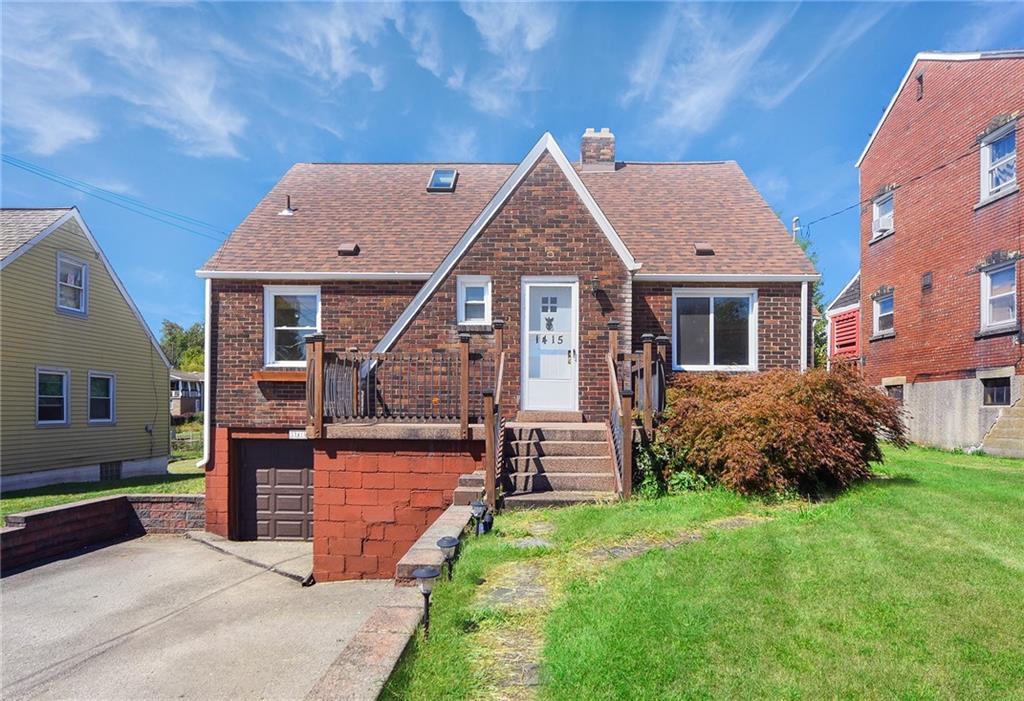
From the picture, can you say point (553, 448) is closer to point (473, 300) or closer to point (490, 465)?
point (490, 465)

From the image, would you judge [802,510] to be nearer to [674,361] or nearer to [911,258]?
[674,361]

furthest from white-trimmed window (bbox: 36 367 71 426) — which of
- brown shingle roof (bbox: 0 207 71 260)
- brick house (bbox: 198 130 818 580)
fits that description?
brick house (bbox: 198 130 818 580)

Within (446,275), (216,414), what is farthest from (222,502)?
(446,275)

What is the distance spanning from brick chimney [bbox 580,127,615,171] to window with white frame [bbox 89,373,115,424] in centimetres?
1588

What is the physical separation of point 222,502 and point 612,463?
335 inches

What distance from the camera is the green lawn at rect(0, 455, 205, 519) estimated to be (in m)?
12.7

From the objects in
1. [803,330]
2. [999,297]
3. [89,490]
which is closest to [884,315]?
[999,297]

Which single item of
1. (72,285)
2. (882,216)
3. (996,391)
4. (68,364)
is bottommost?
(996,391)

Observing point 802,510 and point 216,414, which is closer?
point 802,510

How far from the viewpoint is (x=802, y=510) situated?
Answer: 6.82 m

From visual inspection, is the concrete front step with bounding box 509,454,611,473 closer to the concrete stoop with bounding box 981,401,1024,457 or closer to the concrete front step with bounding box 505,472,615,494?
the concrete front step with bounding box 505,472,615,494

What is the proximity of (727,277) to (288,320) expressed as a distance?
9.11 metres

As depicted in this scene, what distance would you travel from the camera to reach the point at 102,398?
18.5 m

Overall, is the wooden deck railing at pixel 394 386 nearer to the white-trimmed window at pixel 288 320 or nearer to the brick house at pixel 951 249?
the white-trimmed window at pixel 288 320
